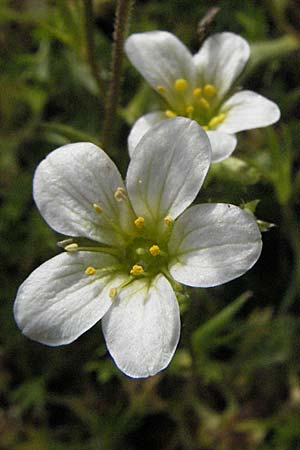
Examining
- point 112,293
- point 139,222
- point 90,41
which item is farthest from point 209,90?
point 112,293

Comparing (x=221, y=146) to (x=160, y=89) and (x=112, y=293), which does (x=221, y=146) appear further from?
(x=112, y=293)

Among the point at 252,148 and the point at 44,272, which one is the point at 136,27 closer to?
the point at 252,148

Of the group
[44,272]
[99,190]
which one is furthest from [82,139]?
[44,272]

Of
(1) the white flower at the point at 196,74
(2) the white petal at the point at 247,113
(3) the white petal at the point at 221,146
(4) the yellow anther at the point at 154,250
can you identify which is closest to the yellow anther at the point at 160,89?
(1) the white flower at the point at 196,74

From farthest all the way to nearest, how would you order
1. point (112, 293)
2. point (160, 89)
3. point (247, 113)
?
point (160, 89)
point (247, 113)
point (112, 293)

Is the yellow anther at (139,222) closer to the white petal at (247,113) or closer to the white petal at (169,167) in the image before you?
the white petal at (169,167)

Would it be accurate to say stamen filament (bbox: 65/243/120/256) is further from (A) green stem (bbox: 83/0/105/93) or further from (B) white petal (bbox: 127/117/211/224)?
(A) green stem (bbox: 83/0/105/93)

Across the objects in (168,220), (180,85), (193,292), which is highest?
(180,85)
